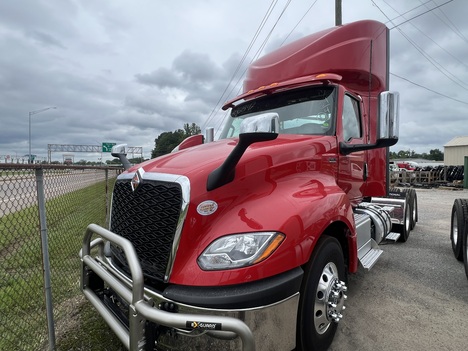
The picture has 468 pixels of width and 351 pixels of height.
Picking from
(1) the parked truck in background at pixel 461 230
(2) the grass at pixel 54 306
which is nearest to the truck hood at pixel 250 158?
(2) the grass at pixel 54 306

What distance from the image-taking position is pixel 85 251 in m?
2.73

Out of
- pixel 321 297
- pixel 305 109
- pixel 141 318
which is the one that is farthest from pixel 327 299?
pixel 305 109

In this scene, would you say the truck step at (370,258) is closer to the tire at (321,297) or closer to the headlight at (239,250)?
the tire at (321,297)

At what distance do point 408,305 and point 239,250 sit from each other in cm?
284

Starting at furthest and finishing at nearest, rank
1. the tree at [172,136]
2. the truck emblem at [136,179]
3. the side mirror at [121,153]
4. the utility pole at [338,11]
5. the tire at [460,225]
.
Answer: the tree at [172,136] < the utility pole at [338,11] < the tire at [460,225] < the side mirror at [121,153] < the truck emblem at [136,179]

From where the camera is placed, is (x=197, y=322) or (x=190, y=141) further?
(x=190, y=141)

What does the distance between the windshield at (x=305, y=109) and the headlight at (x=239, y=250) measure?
176 cm

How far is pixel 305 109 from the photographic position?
11.8ft

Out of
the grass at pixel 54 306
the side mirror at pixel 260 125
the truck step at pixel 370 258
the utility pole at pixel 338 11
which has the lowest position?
the grass at pixel 54 306

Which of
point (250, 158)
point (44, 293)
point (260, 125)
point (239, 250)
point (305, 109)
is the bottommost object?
point (44, 293)

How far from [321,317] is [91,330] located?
7.29 ft

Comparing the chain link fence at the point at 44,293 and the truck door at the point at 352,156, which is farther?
the truck door at the point at 352,156

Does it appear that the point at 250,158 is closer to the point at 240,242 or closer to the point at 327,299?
the point at 240,242

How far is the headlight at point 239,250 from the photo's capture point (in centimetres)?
194
